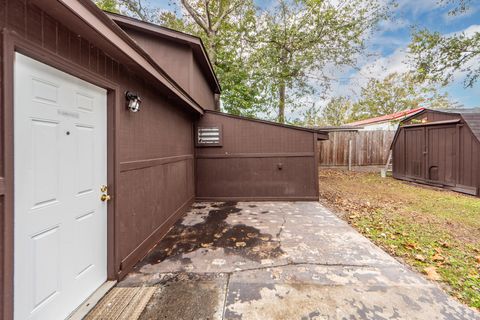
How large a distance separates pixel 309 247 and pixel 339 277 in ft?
2.43

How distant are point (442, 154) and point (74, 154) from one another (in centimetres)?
971

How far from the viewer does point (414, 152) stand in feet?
26.5

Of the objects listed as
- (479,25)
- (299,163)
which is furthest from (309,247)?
(479,25)

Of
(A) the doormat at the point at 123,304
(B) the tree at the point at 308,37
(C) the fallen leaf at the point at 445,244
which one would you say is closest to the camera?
(A) the doormat at the point at 123,304

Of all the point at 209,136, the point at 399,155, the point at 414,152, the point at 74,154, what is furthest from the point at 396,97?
the point at 74,154

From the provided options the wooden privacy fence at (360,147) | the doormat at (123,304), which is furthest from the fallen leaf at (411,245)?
the wooden privacy fence at (360,147)

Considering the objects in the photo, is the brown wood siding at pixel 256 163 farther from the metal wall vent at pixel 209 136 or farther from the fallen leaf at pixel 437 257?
the fallen leaf at pixel 437 257

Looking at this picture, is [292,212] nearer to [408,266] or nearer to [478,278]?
[408,266]

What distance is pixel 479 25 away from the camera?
24.2ft

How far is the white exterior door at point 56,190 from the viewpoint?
4.61ft

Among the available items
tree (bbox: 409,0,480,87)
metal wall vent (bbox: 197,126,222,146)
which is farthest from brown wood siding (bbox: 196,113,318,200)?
tree (bbox: 409,0,480,87)

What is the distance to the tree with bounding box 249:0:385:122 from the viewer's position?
1077cm

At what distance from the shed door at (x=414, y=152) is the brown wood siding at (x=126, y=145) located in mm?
8603

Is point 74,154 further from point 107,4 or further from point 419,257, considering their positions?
point 107,4
